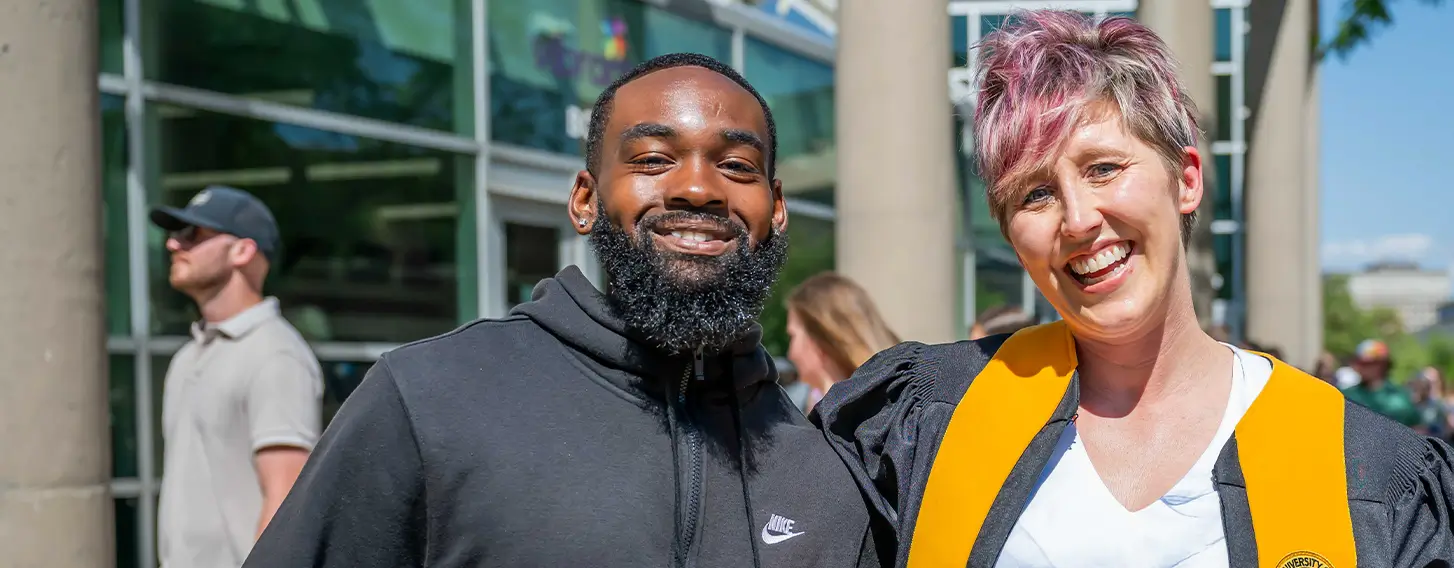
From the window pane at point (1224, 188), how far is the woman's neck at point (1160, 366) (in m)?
19.2

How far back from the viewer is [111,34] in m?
5.87

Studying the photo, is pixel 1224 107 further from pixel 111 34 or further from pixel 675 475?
pixel 675 475

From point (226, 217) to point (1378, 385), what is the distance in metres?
7.91

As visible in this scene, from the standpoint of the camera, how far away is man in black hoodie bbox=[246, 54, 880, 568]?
78.7 inches

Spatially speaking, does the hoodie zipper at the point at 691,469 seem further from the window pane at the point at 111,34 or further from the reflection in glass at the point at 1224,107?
the reflection in glass at the point at 1224,107

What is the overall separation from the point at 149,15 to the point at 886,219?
11.8 ft

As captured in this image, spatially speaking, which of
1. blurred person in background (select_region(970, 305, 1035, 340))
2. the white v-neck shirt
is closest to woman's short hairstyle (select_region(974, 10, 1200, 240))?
the white v-neck shirt

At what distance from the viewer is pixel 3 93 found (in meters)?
3.34

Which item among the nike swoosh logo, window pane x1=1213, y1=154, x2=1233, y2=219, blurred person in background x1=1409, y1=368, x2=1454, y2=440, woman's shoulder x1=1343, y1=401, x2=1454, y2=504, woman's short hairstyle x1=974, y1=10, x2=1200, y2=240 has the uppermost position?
window pane x1=1213, y1=154, x2=1233, y2=219

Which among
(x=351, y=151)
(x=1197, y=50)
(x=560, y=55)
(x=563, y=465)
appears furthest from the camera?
(x=1197, y=50)

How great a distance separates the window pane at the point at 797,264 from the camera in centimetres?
1030

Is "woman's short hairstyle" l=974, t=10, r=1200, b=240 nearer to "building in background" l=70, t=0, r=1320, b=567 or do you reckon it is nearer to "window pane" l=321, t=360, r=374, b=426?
"building in background" l=70, t=0, r=1320, b=567

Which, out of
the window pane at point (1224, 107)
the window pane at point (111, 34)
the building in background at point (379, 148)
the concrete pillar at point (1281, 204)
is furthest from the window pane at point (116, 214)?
the window pane at point (1224, 107)

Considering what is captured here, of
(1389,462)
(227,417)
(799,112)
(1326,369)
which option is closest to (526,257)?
(799,112)
